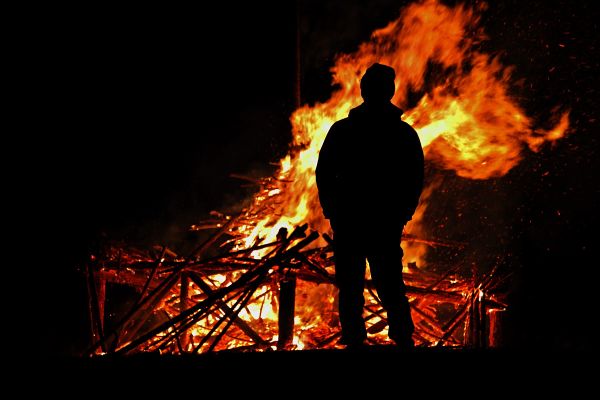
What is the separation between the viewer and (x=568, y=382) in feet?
8.61

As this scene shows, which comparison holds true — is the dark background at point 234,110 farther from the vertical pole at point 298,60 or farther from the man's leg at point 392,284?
the man's leg at point 392,284

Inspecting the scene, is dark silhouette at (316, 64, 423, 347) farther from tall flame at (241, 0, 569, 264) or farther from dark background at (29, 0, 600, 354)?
dark background at (29, 0, 600, 354)

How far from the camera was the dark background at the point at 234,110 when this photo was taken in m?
10.0

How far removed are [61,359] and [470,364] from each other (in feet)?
8.05

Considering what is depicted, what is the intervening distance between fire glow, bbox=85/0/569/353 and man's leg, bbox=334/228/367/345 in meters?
0.84

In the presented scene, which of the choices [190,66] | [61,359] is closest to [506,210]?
[190,66]

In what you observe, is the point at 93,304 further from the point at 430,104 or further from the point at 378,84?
the point at 430,104

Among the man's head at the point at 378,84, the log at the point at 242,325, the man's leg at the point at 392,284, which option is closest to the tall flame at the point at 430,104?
the log at the point at 242,325

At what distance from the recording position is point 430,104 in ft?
25.7

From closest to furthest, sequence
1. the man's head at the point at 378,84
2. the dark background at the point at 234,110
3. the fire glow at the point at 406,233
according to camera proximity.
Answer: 1. the man's head at the point at 378,84
2. the fire glow at the point at 406,233
3. the dark background at the point at 234,110

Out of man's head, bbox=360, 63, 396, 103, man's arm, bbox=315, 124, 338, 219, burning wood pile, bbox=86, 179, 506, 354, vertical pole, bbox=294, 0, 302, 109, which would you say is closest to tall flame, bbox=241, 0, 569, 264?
vertical pole, bbox=294, 0, 302, 109

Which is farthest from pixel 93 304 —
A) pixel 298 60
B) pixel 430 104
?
pixel 298 60

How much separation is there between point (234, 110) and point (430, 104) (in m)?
4.82

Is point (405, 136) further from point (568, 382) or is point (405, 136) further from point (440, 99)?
point (440, 99)
